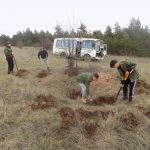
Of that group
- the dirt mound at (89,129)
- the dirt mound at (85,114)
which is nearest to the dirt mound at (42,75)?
the dirt mound at (85,114)

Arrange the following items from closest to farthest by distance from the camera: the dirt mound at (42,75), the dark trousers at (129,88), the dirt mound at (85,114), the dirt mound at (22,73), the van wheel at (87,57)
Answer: the dirt mound at (85,114) < the dark trousers at (129,88) < the dirt mound at (42,75) < the dirt mound at (22,73) < the van wheel at (87,57)

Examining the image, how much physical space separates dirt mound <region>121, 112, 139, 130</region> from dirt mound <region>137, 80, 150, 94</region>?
322 cm

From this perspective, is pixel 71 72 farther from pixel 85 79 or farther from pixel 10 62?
pixel 85 79

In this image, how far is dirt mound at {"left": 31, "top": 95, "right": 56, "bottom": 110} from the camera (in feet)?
30.6

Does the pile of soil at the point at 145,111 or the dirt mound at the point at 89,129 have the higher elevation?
the pile of soil at the point at 145,111

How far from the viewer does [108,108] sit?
9359 mm

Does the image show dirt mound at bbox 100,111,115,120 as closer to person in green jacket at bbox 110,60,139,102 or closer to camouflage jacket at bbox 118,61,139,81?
person in green jacket at bbox 110,60,139,102

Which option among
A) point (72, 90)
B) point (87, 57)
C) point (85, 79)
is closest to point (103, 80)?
point (72, 90)

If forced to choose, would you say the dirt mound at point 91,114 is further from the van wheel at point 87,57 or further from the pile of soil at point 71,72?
the van wheel at point 87,57

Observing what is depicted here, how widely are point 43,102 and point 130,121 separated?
2922mm

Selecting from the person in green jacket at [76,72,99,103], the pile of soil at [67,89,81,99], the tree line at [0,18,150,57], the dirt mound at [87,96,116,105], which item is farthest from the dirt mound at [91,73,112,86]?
the tree line at [0,18,150,57]

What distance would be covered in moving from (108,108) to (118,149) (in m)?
2.03

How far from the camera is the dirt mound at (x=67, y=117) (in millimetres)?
8133

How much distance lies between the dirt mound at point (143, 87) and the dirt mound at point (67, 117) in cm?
374
